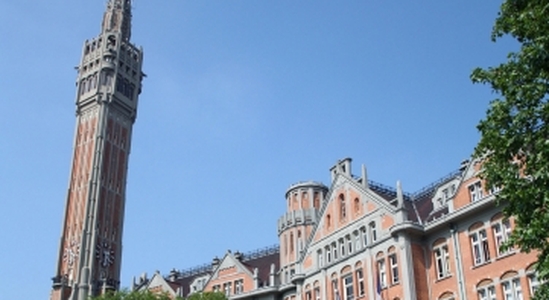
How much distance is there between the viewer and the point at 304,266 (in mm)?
53688

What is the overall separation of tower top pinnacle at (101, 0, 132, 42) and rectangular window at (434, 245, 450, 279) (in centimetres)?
7130

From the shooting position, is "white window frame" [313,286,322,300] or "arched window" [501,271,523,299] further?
"white window frame" [313,286,322,300]

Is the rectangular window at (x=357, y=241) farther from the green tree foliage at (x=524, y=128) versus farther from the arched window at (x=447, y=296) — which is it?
the green tree foliage at (x=524, y=128)

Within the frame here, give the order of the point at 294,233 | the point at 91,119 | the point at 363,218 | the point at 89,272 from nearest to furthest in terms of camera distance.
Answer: the point at 363,218
the point at 294,233
the point at 89,272
the point at 91,119

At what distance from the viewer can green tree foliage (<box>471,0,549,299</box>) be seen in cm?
2092

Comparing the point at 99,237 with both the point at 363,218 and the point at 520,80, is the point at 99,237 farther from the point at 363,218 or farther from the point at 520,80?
the point at 520,80

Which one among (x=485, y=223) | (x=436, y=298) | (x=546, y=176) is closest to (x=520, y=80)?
(x=546, y=176)

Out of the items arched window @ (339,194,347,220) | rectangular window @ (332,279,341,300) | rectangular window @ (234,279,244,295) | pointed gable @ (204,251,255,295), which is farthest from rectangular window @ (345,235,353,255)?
rectangular window @ (234,279,244,295)

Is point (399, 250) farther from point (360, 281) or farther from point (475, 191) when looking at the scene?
point (475, 191)

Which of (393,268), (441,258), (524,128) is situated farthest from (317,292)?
(524,128)

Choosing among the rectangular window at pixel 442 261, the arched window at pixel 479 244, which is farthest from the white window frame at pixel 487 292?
the rectangular window at pixel 442 261

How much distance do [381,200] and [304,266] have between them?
9433mm

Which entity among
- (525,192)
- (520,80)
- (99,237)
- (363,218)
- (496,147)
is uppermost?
(99,237)

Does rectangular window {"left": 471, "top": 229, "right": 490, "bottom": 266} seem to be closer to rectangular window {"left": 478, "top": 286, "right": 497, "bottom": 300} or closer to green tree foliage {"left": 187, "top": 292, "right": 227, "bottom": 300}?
rectangular window {"left": 478, "top": 286, "right": 497, "bottom": 300}
